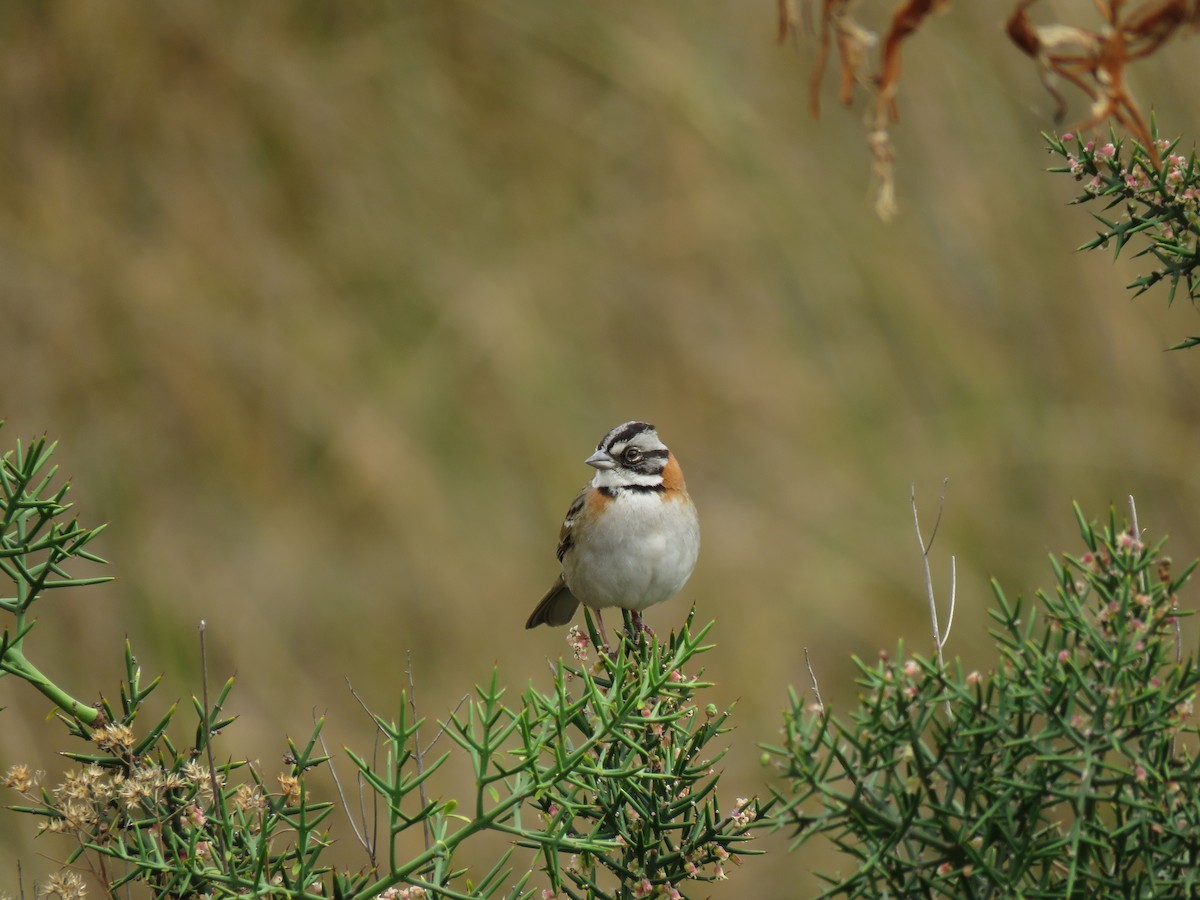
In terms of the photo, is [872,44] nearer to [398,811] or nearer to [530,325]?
[398,811]

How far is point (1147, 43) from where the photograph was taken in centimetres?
101

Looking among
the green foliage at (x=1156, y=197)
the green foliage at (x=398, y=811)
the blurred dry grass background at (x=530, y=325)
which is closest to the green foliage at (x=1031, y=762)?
the green foliage at (x=398, y=811)

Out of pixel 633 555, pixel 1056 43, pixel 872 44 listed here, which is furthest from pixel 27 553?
pixel 633 555

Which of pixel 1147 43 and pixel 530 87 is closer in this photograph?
pixel 1147 43

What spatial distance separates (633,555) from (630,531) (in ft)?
0.23

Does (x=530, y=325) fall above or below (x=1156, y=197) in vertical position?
above

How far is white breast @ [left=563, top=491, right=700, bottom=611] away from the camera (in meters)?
3.48

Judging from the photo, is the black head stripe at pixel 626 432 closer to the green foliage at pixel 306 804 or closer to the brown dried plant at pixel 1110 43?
the green foliage at pixel 306 804

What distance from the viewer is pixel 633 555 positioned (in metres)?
3.48

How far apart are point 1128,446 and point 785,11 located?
15.4 ft

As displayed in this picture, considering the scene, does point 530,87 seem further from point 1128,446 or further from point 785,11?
point 785,11

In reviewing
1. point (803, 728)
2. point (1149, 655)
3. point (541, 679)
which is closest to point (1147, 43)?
point (1149, 655)

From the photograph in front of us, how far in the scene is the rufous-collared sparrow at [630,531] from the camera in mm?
3486

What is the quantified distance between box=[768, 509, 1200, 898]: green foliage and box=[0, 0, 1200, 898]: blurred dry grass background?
3.84 meters
